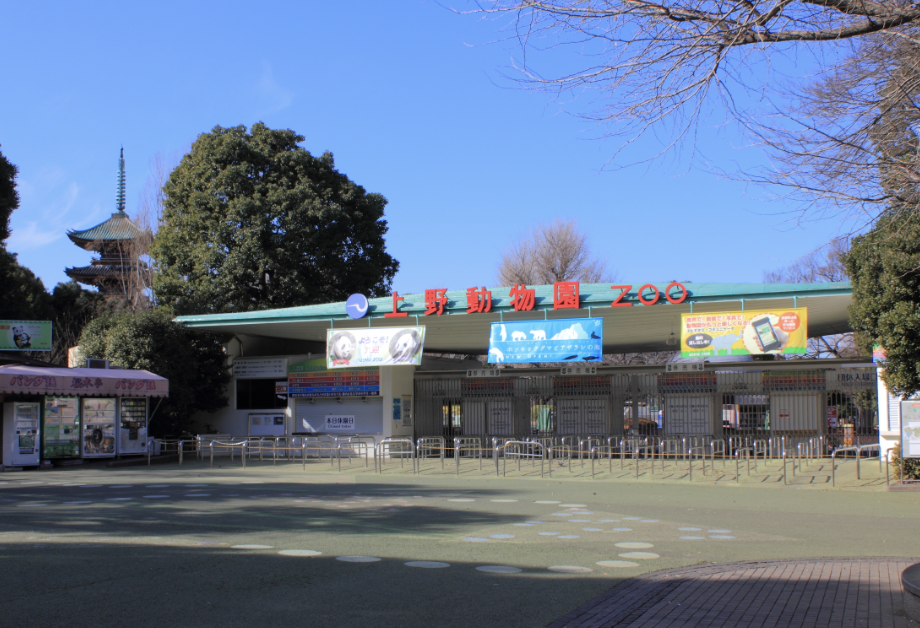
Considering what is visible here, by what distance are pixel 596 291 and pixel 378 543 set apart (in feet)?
38.4

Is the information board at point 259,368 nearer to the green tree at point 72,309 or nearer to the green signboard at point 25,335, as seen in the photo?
the green signboard at point 25,335

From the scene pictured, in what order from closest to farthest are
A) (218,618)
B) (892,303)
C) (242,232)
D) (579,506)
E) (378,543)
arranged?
(218,618)
(378,543)
(579,506)
(892,303)
(242,232)

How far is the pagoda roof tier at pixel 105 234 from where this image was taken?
43.3m

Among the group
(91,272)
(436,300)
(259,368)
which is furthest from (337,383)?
(91,272)

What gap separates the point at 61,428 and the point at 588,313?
13.6m

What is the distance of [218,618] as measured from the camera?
536 cm

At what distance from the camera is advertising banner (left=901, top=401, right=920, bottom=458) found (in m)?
13.6

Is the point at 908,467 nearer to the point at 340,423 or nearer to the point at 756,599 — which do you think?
the point at 756,599

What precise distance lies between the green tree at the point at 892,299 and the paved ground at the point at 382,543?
2237 millimetres

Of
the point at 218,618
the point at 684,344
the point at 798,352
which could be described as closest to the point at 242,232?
the point at 684,344

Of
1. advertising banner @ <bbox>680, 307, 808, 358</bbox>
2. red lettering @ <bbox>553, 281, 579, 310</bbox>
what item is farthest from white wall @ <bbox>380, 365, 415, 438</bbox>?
advertising banner @ <bbox>680, 307, 808, 358</bbox>

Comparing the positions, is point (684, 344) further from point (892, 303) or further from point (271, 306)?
point (271, 306)

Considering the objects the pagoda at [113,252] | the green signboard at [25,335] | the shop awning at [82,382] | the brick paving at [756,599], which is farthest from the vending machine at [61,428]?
the pagoda at [113,252]

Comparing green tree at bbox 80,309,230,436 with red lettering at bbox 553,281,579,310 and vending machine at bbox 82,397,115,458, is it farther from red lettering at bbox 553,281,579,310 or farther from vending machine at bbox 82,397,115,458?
red lettering at bbox 553,281,579,310
